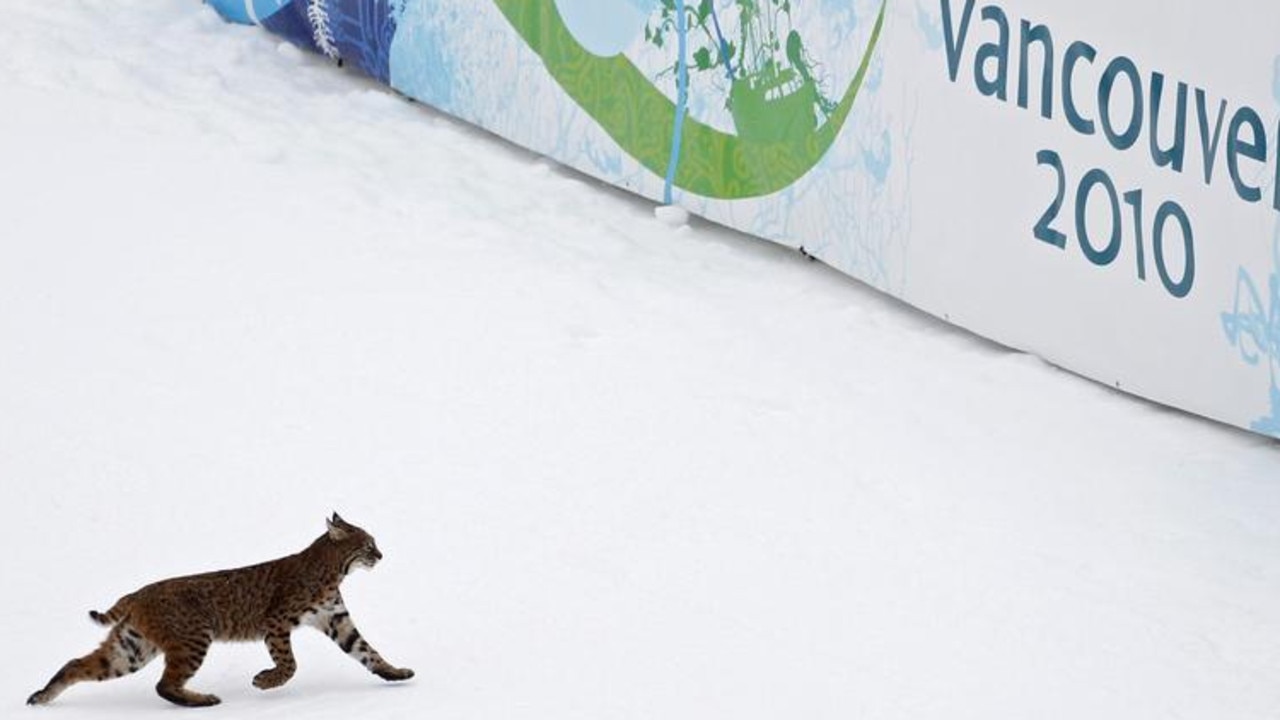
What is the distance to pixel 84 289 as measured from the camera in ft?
31.5

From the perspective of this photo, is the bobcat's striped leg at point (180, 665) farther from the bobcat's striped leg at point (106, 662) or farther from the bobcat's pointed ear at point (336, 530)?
the bobcat's pointed ear at point (336, 530)

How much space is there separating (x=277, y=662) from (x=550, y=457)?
7.08 feet

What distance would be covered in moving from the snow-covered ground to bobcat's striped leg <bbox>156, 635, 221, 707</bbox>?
2.6 inches

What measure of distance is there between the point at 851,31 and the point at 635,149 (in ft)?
4.96

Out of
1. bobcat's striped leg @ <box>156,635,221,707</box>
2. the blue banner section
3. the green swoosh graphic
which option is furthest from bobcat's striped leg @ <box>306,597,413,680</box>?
the green swoosh graphic

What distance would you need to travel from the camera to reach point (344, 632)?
6.47 metres

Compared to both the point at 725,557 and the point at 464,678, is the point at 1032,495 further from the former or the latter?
the point at 464,678

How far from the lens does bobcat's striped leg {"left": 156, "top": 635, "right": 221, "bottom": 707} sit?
6266mm

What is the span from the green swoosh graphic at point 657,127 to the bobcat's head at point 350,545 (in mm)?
3886

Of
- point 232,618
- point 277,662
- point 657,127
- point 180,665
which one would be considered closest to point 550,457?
point 277,662

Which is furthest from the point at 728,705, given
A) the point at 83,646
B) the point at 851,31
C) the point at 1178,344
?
the point at 851,31

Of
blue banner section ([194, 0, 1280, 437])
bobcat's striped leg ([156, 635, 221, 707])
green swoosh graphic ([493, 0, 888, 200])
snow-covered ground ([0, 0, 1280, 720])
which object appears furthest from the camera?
green swoosh graphic ([493, 0, 888, 200])

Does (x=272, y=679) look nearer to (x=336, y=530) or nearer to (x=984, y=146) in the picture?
(x=336, y=530)

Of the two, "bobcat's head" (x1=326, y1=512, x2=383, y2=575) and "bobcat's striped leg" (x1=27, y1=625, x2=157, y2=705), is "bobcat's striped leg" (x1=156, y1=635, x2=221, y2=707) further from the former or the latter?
"bobcat's head" (x1=326, y1=512, x2=383, y2=575)
